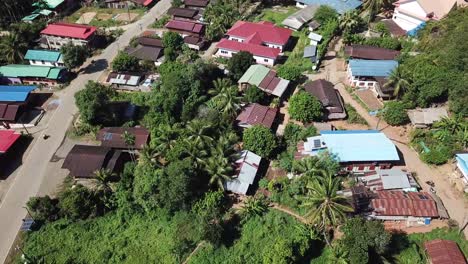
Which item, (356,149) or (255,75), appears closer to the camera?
(356,149)

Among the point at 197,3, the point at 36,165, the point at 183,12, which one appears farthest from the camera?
the point at 197,3

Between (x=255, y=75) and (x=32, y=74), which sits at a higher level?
(x=255, y=75)

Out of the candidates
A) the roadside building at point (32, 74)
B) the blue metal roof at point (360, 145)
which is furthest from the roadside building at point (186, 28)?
the blue metal roof at point (360, 145)

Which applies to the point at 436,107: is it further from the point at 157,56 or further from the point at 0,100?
the point at 0,100

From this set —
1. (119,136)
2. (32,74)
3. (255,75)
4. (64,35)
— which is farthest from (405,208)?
(64,35)

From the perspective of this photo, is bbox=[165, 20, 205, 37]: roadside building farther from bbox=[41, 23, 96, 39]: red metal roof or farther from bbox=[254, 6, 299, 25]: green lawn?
bbox=[41, 23, 96, 39]: red metal roof

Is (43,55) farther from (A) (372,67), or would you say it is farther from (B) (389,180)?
(B) (389,180)

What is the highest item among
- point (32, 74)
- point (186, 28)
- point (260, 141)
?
point (186, 28)
